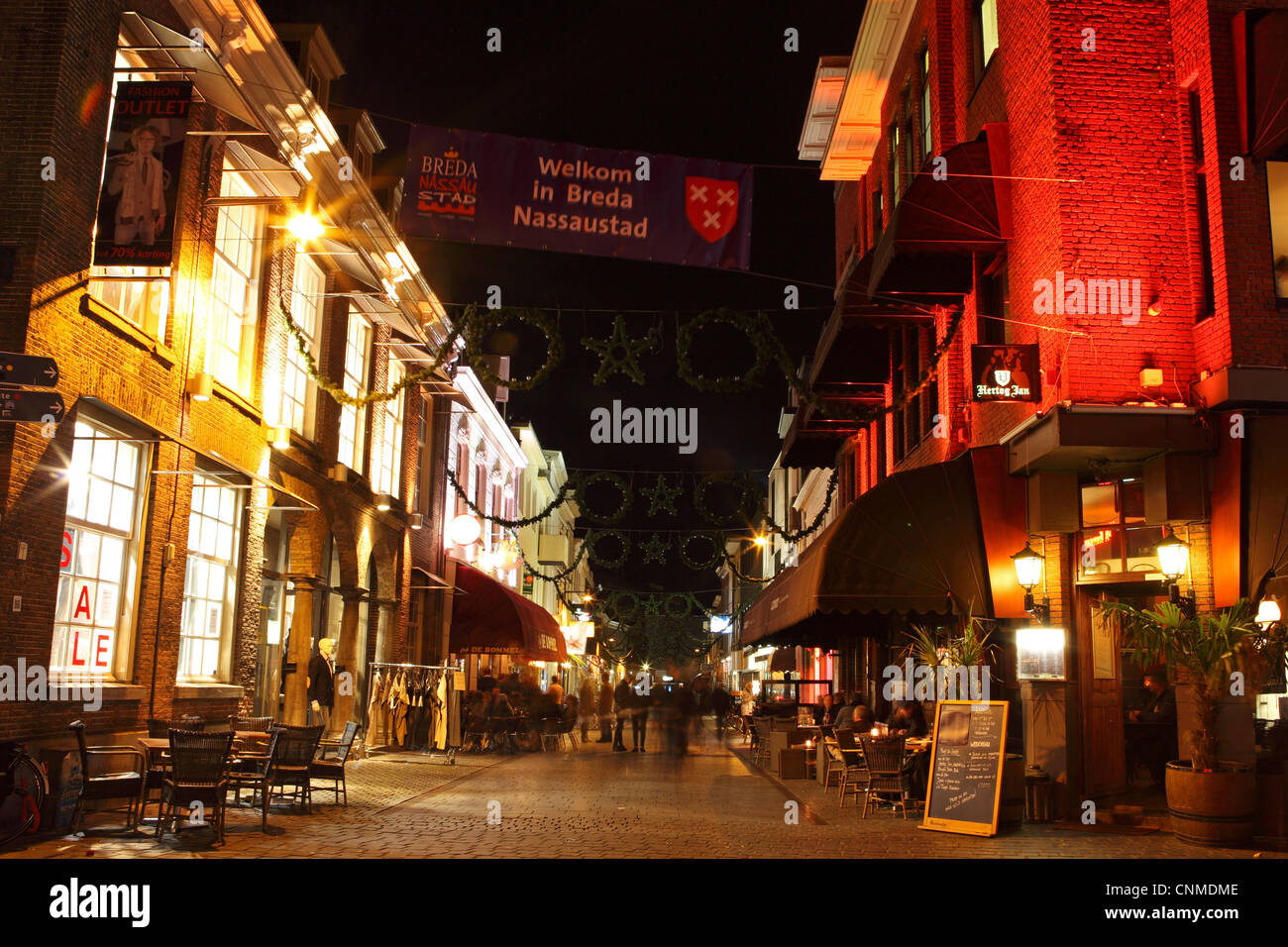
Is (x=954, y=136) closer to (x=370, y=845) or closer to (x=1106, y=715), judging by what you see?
(x=1106, y=715)

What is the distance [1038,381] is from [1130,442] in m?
1.43

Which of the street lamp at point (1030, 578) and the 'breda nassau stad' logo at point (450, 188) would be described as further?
the street lamp at point (1030, 578)

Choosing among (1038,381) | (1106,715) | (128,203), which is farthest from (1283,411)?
(128,203)

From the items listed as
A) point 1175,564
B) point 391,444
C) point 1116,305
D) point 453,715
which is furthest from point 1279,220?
point 391,444

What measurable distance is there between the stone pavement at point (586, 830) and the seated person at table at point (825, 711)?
4.42 meters

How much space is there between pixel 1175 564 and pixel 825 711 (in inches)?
496

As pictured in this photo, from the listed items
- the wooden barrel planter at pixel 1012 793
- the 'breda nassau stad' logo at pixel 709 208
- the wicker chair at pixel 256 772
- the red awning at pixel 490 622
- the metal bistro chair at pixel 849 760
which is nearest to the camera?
the wicker chair at pixel 256 772

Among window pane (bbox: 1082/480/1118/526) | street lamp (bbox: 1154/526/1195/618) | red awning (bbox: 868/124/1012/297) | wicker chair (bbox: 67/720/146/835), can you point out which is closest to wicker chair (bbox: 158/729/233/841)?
wicker chair (bbox: 67/720/146/835)

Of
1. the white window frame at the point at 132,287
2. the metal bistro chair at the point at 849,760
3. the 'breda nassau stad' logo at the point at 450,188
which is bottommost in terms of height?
the metal bistro chair at the point at 849,760

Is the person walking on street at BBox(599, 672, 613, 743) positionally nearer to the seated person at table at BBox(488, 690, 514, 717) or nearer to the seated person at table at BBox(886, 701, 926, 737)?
the seated person at table at BBox(488, 690, 514, 717)

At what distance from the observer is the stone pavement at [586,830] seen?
9.95m

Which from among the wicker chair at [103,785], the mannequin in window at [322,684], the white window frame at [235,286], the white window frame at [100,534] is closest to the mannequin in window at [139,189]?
the white window frame at [100,534]

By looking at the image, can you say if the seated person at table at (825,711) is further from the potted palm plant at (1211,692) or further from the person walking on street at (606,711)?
the potted palm plant at (1211,692)

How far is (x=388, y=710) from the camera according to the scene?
72.9 ft
